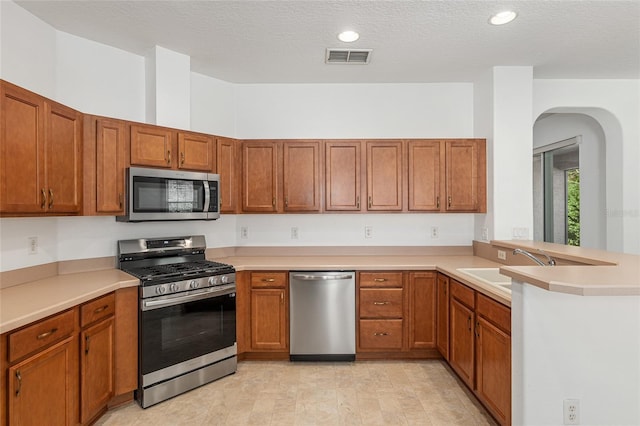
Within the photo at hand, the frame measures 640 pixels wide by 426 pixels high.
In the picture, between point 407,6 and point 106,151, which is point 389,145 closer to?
point 407,6

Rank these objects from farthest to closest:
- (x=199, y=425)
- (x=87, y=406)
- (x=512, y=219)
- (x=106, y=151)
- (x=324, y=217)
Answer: (x=324, y=217) < (x=512, y=219) < (x=106, y=151) < (x=199, y=425) < (x=87, y=406)

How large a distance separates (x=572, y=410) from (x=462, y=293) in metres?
1.06

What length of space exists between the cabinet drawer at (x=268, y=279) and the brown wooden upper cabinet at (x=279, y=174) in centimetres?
68

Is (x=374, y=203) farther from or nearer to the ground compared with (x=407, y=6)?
nearer to the ground

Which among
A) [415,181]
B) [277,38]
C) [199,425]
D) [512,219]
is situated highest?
[277,38]

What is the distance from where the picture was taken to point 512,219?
3.59 meters

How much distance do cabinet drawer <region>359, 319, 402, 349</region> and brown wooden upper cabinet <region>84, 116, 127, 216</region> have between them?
232cm

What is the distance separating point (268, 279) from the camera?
3375 mm

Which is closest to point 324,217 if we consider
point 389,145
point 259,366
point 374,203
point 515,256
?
point 374,203

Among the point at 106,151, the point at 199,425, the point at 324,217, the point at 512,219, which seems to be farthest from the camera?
the point at 324,217

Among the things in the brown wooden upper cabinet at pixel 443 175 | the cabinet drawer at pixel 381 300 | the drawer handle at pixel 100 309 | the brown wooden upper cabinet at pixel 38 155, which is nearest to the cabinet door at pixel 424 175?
the brown wooden upper cabinet at pixel 443 175

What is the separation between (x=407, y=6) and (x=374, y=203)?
70.7 inches

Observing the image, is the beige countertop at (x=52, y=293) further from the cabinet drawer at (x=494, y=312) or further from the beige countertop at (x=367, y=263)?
the cabinet drawer at (x=494, y=312)

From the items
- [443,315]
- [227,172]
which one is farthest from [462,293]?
[227,172]
